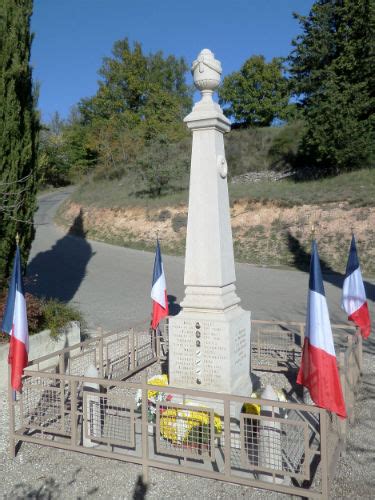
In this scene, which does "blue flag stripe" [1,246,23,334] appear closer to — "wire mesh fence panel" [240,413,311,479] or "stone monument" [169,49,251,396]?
"stone monument" [169,49,251,396]

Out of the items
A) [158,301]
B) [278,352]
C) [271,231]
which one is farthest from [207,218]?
[271,231]

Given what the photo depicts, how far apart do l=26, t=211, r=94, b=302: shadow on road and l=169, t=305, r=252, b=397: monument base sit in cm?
722

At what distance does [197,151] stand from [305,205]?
767 inches

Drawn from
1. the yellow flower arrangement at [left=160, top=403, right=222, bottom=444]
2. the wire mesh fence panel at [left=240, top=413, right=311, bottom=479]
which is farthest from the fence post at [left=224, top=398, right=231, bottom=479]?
the yellow flower arrangement at [left=160, top=403, right=222, bottom=444]

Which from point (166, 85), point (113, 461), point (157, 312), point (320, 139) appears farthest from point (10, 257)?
point (166, 85)

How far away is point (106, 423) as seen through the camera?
5930 mm

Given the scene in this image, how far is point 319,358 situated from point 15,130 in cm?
721

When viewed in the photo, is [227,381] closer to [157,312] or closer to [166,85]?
[157,312]

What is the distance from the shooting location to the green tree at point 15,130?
29.4 ft

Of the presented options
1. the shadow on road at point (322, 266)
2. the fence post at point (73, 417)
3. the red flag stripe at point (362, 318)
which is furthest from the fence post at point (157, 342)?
the shadow on road at point (322, 266)

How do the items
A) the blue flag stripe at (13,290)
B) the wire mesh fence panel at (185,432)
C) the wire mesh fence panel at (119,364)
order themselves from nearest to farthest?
the wire mesh fence panel at (185,432), the blue flag stripe at (13,290), the wire mesh fence panel at (119,364)

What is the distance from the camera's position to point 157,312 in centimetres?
859

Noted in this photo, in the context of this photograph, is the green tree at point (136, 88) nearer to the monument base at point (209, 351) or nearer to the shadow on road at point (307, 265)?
the shadow on road at point (307, 265)

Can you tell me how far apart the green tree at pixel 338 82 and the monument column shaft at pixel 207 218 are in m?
25.0
